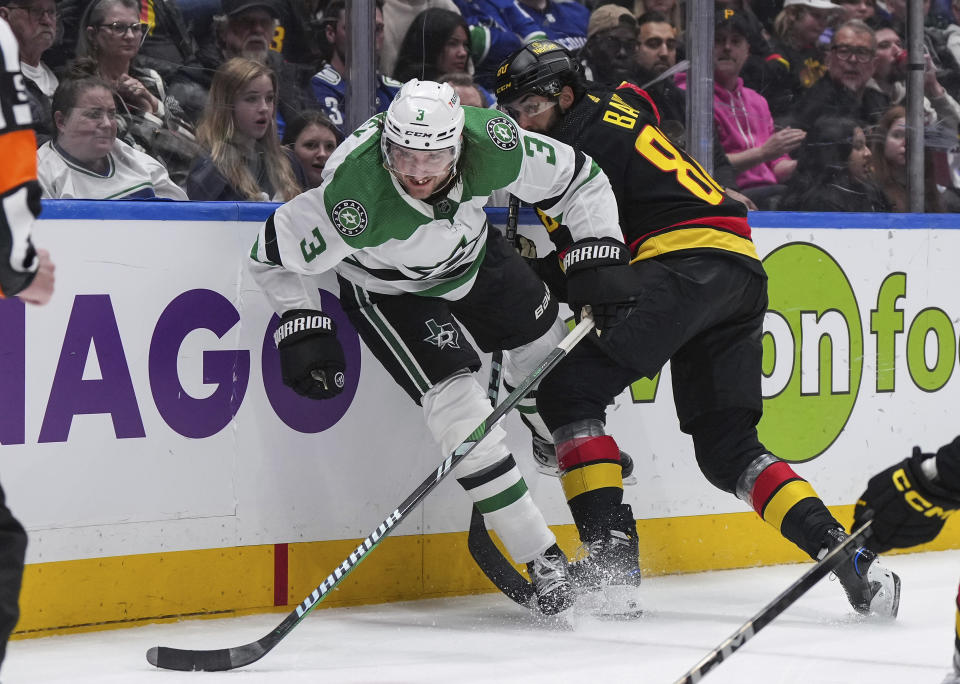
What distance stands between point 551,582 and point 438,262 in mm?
766

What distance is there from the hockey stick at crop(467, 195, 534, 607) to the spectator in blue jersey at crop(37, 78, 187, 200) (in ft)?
2.79

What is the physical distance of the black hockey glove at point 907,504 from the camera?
5.76ft

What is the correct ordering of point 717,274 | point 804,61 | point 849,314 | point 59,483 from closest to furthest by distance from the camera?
point 59,483
point 717,274
point 849,314
point 804,61

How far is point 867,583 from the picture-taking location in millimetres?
2854

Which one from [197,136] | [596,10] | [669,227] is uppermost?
[596,10]

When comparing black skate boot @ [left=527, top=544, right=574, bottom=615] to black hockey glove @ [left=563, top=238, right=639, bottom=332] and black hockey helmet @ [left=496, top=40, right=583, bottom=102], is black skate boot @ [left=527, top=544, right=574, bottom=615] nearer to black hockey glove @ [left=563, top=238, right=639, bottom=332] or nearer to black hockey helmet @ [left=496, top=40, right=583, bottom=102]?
black hockey glove @ [left=563, top=238, right=639, bottom=332]

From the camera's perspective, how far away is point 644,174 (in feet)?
9.89

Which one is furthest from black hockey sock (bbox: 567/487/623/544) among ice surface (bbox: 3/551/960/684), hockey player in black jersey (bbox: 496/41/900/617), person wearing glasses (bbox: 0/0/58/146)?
person wearing glasses (bbox: 0/0/58/146)

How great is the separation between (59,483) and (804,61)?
8.77ft

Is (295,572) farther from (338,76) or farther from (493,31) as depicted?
(493,31)

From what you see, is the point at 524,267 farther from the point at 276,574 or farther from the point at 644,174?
the point at 276,574

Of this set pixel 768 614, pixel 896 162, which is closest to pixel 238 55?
pixel 768 614

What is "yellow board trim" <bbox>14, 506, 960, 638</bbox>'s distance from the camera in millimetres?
2764

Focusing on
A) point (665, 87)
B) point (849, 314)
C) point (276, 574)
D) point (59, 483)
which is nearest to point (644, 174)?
point (665, 87)
